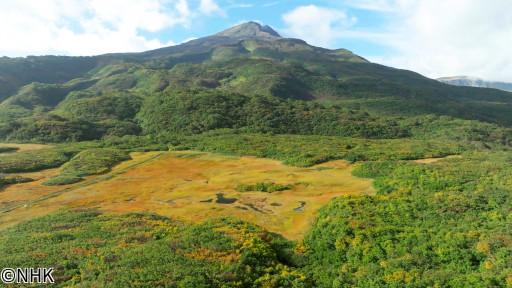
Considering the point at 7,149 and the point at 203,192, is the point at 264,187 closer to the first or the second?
the point at 203,192

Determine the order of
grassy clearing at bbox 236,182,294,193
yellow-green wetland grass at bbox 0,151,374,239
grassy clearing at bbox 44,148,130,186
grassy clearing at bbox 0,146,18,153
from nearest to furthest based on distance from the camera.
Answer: yellow-green wetland grass at bbox 0,151,374,239 → grassy clearing at bbox 236,182,294,193 → grassy clearing at bbox 44,148,130,186 → grassy clearing at bbox 0,146,18,153

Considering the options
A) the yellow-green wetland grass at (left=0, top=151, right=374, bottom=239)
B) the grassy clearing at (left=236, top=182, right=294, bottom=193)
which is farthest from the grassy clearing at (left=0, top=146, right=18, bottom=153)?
the grassy clearing at (left=236, top=182, right=294, bottom=193)

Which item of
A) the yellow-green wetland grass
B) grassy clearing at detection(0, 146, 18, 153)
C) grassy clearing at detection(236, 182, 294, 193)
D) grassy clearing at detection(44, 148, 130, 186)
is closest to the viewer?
the yellow-green wetland grass

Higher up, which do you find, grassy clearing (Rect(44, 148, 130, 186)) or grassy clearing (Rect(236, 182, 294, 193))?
grassy clearing (Rect(236, 182, 294, 193))

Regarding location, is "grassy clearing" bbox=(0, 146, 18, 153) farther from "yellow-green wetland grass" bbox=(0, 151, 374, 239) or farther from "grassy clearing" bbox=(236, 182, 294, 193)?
"grassy clearing" bbox=(236, 182, 294, 193)

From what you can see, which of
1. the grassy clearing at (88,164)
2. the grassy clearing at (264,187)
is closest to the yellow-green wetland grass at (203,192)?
the grassy clearing at (264,187)

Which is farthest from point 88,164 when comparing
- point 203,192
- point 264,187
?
point 264,187
